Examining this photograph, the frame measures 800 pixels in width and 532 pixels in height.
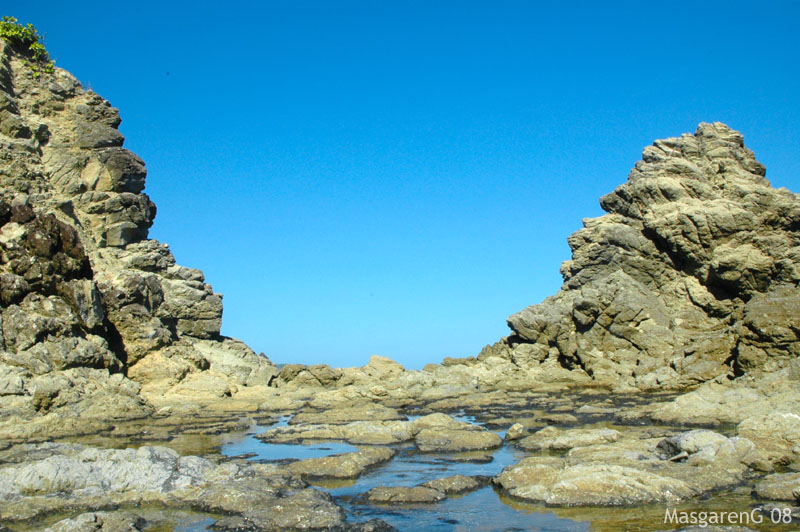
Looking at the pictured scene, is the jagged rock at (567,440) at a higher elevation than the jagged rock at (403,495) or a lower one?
higher

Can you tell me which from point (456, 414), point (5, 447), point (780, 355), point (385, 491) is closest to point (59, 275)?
point (5, 447)

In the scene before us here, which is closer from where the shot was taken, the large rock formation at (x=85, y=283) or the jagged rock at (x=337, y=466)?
the jagged rock at (x=337, y=466)

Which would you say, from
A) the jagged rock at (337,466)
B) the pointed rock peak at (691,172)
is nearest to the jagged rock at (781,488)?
the jagged rock at (337,466)

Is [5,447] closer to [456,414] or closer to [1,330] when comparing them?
[1,330]

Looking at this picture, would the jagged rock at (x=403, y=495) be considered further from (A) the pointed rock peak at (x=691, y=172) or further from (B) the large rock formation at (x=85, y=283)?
(A) the pointed rock peak at (x=691, y=172)

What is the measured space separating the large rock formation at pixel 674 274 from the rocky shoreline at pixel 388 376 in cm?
16

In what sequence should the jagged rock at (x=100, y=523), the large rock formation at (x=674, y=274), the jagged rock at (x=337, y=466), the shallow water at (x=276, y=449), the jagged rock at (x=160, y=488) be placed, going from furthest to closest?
the large rock formation at (x=674, y=274), the shallow water at (x=276, y=449), the jagged rock at (x=337, y=466), the jagged rock at (x=160, y=488), the jagged rock at (x=100, y=523)

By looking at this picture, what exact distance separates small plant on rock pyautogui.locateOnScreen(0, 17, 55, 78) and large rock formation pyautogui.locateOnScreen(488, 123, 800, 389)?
138 ft

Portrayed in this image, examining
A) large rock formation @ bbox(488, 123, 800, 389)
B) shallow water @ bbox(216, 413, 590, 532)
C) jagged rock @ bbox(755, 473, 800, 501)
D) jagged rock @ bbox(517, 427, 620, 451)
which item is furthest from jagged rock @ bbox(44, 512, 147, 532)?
large rock formation @ bbox(488, 123, 800, 389)

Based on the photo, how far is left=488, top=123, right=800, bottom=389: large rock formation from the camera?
1705 inches

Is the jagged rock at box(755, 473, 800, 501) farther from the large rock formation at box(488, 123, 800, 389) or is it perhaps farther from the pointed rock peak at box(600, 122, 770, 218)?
the pointed rock peak at box(600, 122, 770, 218)

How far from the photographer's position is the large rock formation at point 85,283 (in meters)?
32.2

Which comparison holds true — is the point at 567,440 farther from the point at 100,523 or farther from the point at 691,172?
the point at 691,172

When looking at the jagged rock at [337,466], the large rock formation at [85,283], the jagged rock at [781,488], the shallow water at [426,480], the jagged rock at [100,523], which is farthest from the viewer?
the large rock formation at [85,283]
